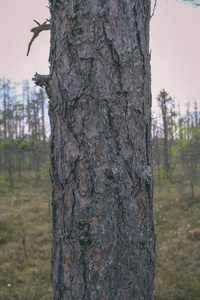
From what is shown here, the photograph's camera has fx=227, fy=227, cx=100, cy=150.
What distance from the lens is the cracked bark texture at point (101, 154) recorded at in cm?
109

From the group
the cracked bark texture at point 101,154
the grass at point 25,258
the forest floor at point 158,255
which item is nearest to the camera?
the cracked bark texture at point 101,154

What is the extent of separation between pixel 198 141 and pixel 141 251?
1065 cm

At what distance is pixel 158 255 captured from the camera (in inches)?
257

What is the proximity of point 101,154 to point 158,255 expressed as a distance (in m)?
6.44

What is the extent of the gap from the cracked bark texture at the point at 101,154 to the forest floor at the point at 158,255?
362cm

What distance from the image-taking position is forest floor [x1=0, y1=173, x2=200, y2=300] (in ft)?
16.2

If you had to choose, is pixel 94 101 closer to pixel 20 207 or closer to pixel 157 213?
pixel 157 213

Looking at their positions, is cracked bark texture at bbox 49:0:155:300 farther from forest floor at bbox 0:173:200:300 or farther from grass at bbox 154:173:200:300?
forest floor at bbox 0:173:200:300

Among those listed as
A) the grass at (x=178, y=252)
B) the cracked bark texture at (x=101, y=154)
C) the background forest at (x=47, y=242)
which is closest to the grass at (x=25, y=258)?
the background forest at (x=47, y=242)

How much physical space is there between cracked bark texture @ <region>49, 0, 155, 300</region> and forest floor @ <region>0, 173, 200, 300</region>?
3620mm

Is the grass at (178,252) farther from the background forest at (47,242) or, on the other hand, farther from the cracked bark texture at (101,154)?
the cracked bark texture at (101,154)

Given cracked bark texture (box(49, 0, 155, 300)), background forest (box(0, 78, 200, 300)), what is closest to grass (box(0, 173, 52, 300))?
background forest (box(0, 78, 200, 300))

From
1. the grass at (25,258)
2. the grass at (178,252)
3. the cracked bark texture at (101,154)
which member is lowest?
the grass at (25,258)

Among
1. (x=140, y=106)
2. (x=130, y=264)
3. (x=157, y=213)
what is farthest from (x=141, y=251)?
(x=157, y=213)
